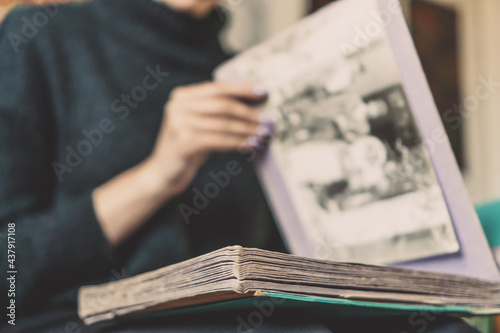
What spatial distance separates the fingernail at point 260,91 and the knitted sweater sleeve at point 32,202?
0.79ft

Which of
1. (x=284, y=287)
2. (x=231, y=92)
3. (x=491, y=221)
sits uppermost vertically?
(x=231, y=92)

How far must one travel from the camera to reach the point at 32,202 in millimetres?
647

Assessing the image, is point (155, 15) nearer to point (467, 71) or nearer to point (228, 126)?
point (228, 126)

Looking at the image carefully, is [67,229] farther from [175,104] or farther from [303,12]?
[303,12]

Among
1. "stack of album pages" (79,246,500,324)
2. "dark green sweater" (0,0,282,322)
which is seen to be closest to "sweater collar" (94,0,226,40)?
"dark green sweater" (0,0,282,322)

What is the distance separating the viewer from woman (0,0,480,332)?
57 centimetres

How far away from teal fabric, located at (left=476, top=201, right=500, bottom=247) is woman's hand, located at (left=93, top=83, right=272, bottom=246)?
0.26 metres

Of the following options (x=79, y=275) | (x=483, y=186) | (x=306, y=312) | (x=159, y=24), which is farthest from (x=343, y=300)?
(x=483, y=186)

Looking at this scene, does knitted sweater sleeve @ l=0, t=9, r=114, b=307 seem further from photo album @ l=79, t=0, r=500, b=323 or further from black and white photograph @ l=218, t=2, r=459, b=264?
black and white photograph @ l=218, t=2, r=459, b=264

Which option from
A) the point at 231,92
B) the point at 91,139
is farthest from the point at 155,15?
the point at 231,92

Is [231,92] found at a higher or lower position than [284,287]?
higher

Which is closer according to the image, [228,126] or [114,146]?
[228,126]

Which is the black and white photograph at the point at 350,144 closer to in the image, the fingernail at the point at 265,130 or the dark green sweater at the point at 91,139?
the fingernail at the point at 265,130

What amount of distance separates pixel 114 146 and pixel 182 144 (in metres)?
0.19
